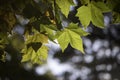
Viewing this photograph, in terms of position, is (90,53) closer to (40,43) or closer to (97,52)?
(97,52)

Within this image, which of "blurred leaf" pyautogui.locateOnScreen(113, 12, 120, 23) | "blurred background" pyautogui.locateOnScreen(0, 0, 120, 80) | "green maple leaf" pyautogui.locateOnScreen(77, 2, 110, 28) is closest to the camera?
"green maple leaf" pyautogui.locateOnScreen(77, 2, 110, 28)

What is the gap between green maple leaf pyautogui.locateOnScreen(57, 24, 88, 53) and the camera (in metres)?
1.39

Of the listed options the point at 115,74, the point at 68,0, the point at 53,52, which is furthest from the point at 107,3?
the point at 115,74

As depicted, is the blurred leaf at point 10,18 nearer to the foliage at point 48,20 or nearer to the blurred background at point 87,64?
the foliage at point 48,20

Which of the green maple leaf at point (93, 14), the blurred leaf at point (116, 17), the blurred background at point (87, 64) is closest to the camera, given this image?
the green maple leaf at point (93, 14)

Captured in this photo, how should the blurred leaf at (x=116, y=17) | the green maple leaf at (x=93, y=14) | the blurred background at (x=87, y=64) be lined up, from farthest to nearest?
the blurred background at (x=87, y=64), the blurred leaf at (x=116, y=17), the green maple leaf at (x=93, y=14)

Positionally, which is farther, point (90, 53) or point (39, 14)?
point (90, 53)

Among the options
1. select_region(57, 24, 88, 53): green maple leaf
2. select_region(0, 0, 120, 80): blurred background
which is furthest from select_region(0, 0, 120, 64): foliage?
select_region(0, 0, 120, 80): blurred background

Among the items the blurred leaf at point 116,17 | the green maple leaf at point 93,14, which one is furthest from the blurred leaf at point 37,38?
the blurred leaf at point 116,17

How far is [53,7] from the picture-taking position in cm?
150

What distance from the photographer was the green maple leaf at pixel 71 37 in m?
1.39

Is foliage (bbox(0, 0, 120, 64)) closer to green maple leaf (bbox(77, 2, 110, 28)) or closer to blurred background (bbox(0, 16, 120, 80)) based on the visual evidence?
green maple leaf (bbox(77, 2, 110, 28))

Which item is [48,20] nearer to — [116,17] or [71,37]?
[71,37]

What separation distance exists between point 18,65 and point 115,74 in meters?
4.47
